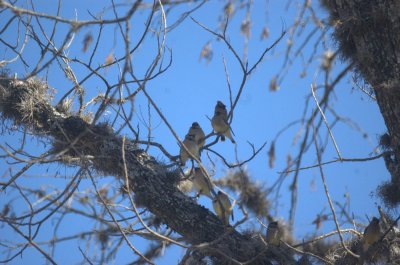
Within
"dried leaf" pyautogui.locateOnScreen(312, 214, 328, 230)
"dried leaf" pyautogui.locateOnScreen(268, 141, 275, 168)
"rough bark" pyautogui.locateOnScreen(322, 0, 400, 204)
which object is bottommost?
"dried leaf" pyautogui.locateOnScreen(268, 141, 275, 168)

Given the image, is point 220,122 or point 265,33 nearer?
point 265,33

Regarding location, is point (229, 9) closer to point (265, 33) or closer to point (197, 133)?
point (265, 33)

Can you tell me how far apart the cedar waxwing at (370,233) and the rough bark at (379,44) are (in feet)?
2.05

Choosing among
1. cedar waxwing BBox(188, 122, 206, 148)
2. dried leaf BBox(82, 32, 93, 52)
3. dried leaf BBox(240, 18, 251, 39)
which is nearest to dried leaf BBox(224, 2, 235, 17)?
dried leaf BBox(240, 18, 251, 39)

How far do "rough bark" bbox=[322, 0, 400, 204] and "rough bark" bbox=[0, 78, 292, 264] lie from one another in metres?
1.15

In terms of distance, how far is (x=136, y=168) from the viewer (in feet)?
13.0

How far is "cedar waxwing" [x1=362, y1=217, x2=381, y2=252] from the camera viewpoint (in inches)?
153

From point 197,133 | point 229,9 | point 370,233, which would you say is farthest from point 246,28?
point 197,133

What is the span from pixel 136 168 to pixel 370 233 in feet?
5.73

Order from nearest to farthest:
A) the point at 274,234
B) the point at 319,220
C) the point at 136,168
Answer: the point at 136,168, the point at 319,220, the point at 274,234

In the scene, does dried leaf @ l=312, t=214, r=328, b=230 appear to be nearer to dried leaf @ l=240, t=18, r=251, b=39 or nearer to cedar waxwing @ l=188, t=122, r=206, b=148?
dried leaf @ l=240, t=18, r=251, b=39

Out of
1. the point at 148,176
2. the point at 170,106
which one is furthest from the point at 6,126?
the point at 170,106

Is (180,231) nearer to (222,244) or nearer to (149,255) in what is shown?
(222,244)

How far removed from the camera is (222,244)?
12.1 feet
